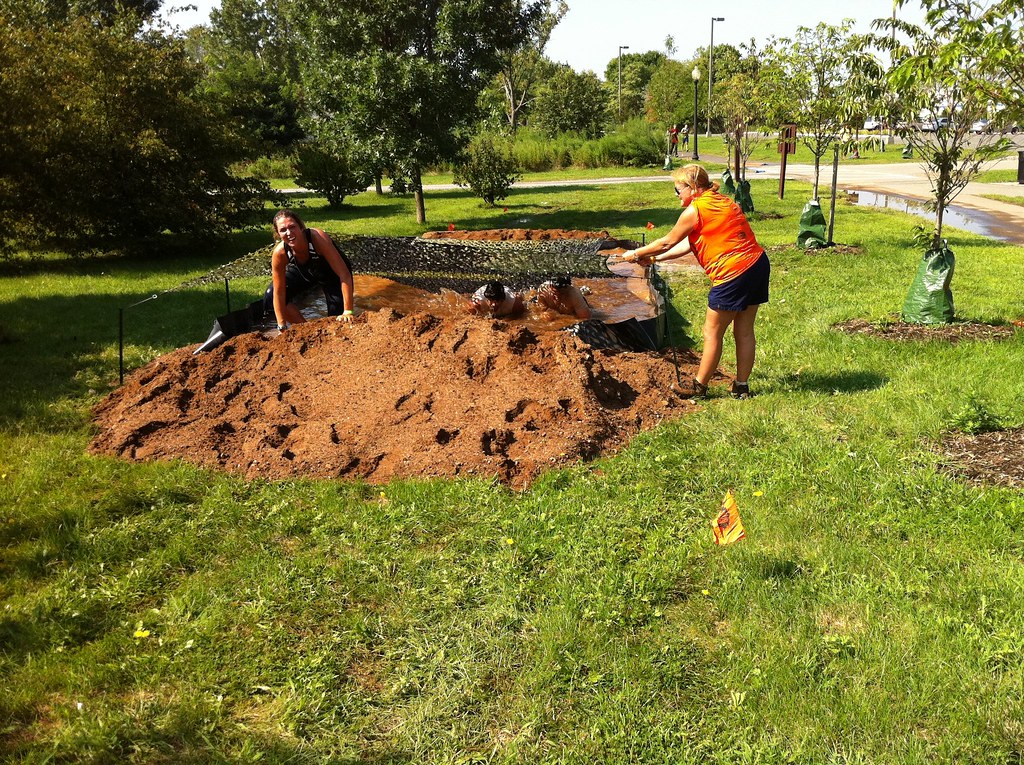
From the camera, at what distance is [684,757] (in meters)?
2.46

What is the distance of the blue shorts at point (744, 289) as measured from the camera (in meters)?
5.14

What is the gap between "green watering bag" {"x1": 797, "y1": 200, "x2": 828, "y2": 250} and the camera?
1177 cm

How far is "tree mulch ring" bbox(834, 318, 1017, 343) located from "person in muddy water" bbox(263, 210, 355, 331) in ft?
15.6

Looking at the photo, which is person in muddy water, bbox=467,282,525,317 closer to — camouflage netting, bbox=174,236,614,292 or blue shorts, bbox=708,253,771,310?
camouflage netting, bbox=174,236,614,292

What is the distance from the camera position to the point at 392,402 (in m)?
5.13

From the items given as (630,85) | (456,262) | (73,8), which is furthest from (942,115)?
(630,85)

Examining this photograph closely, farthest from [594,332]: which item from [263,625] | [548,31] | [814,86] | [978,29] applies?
[548,31]

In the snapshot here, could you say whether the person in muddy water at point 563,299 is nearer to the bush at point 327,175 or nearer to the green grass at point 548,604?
the green grass at point 548,604

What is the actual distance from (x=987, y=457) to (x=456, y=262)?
25.6 ft

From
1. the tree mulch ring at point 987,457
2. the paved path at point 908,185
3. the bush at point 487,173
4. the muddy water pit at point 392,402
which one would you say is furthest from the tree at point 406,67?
the tree mulch ring at point 987,457

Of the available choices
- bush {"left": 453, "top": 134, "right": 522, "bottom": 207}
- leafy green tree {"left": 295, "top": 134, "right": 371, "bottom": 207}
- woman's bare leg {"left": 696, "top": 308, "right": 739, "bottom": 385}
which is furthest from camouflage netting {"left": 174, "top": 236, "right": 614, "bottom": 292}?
leafy green tree {"left": 295, "top": 134, "right": 371, "bottom": 207}

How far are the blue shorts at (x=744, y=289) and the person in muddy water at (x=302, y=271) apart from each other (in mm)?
2971

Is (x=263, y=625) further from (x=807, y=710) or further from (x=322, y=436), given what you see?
(x=807, y=710)

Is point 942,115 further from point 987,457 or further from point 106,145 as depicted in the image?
point 106,145
